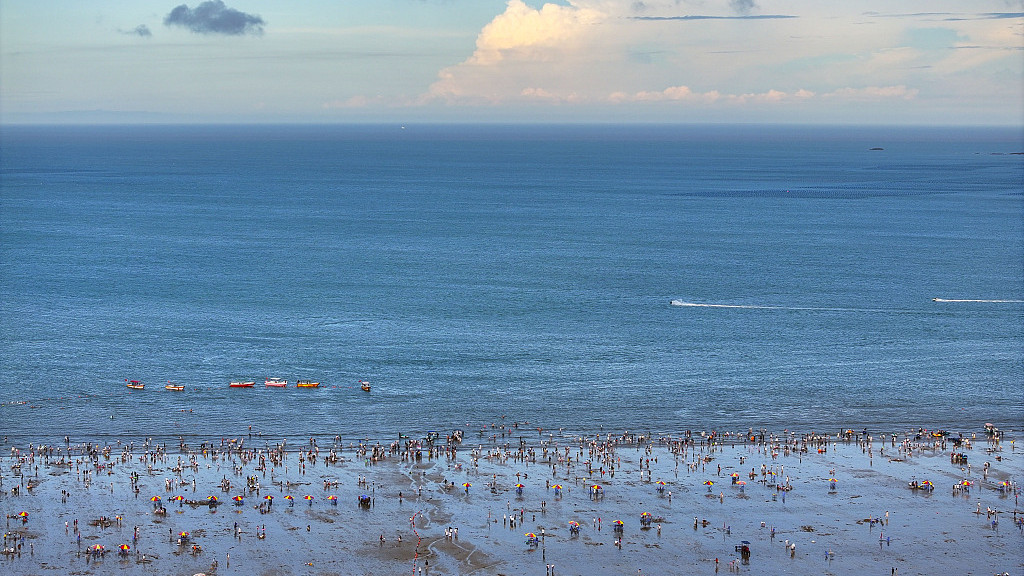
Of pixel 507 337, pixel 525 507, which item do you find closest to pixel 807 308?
pixel 507 337

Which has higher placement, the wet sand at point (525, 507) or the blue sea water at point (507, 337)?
the blue sea water at point (507, 337)

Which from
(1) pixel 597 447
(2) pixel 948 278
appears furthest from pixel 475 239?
(1) pixel 597 447

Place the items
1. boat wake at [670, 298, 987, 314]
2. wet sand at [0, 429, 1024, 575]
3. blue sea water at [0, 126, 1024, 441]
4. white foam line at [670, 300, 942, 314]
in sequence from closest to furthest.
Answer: wet sand at [0, 429, 1024, 575] < blue sea water at [0, 126, 1024, 441] < boat wake at [670, 298, 987, 314] < white foam line at [670, 300, 942, 314]

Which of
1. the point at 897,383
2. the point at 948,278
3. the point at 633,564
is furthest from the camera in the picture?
the point at 948,278

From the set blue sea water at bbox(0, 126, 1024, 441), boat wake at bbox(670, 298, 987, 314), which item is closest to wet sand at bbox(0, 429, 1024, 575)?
blue sea water at bbox(0, 126, 1024, 441)

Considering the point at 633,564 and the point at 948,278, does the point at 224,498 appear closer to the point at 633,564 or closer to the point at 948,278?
the point at 633,564

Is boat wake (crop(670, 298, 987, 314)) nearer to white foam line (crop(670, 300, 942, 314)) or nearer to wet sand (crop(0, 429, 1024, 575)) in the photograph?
white foam line (crop(670, 300, 942, 314))

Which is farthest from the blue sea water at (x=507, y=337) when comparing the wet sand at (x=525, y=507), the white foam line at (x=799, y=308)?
the wet sand at (x=525, y=507)

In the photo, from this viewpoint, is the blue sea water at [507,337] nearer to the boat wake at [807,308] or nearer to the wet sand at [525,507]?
the boat wake at [807,308]
